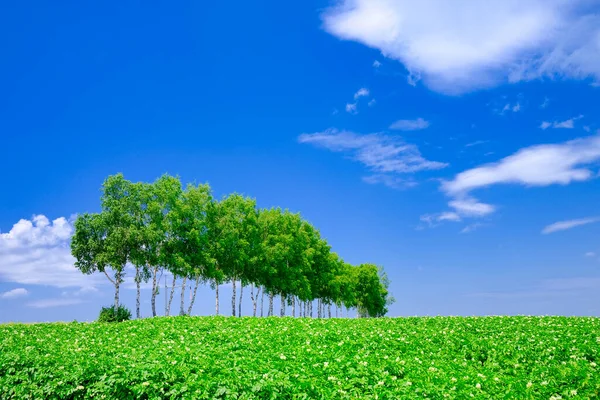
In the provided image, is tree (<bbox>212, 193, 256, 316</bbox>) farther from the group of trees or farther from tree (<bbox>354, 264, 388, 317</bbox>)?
tree (<bbox>354, 264, 388, 317</bbox>)

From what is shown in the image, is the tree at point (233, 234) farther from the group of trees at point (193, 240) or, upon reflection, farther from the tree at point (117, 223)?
the tree at point (117, 223)

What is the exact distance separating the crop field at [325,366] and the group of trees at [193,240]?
2529cm

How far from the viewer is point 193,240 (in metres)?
51.7

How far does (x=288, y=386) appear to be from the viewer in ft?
36.1

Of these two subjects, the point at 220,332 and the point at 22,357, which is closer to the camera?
the point at 22,357

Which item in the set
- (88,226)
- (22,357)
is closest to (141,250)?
(88,226)

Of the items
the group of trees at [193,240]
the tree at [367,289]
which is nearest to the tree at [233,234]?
the group of trees at [193,240]

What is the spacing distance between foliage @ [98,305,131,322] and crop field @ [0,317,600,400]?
1786cm

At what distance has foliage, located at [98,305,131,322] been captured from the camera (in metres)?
41.9

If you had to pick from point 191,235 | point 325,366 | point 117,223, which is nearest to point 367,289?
point 191,235

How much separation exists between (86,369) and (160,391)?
3.54 m

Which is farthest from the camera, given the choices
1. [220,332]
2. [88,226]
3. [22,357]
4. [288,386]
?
[88,226]

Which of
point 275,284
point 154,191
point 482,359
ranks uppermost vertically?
point 154,191

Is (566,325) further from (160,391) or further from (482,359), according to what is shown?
(160,391)
